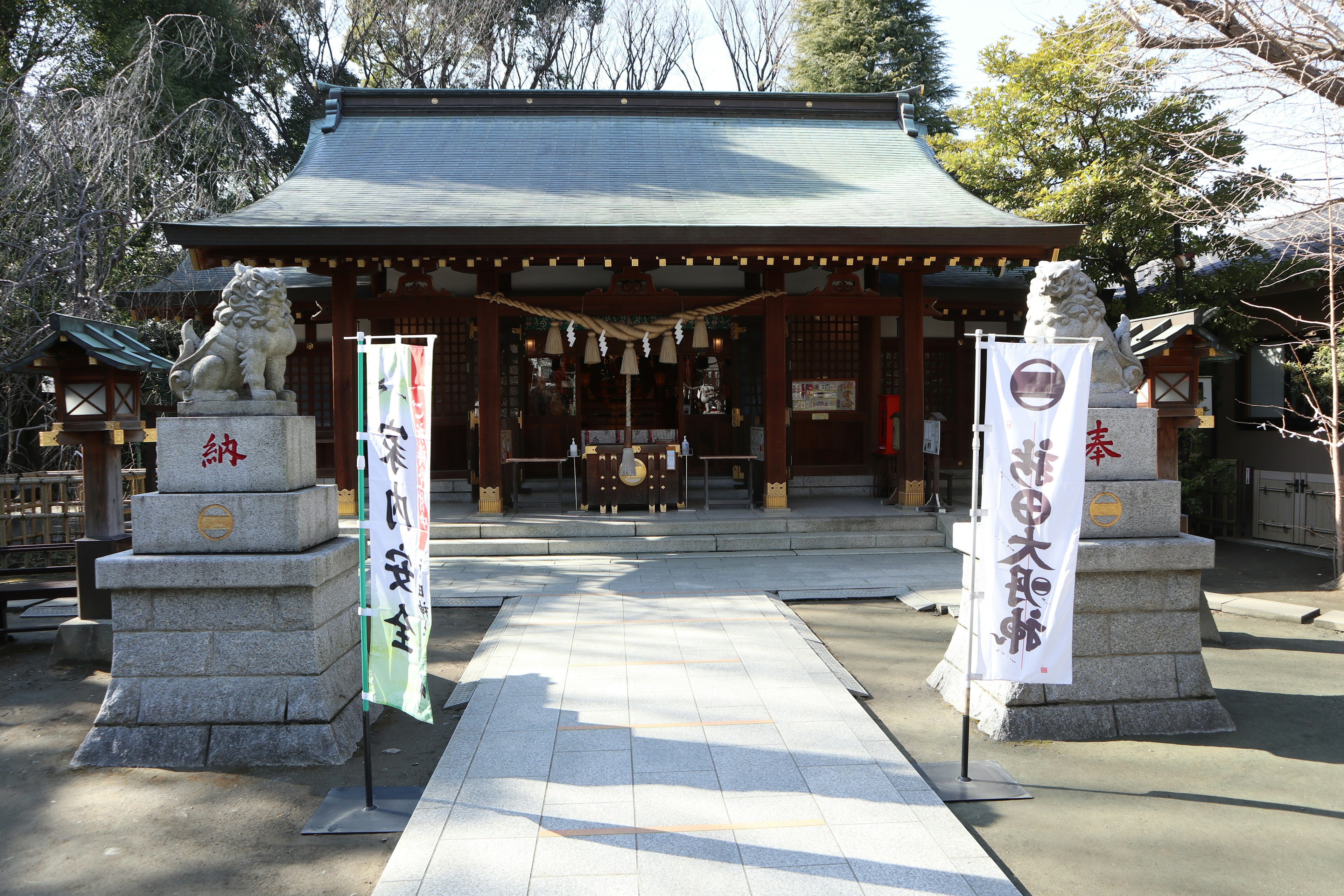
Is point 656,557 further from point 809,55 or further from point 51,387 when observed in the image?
point 809,55

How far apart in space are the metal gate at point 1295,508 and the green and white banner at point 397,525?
1198cm

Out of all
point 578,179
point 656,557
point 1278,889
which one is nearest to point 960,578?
point 656,557

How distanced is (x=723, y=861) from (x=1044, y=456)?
2.63 m

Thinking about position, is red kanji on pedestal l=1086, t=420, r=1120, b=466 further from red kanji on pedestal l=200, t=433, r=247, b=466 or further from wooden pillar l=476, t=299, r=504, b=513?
wooden pillar l=476, t=299, r=504, b=513

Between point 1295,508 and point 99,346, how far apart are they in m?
14.7

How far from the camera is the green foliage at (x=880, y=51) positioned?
23281 mm

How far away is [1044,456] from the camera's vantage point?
432 cm

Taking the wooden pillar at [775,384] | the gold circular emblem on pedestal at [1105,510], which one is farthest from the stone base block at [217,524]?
the wooden pillar at [775,384]

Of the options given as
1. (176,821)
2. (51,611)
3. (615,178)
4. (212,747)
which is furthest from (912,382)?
(51,611)

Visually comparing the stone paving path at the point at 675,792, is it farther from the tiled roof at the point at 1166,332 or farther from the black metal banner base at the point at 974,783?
the tiled roof at the point at 1166,332

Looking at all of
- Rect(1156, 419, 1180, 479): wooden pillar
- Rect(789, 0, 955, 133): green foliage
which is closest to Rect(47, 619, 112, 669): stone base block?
Rect(1156, 419, 1180, 479): wooden pillar

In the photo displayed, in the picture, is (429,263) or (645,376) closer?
(429,263)

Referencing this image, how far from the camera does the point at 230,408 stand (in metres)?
5.02

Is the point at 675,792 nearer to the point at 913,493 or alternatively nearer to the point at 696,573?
the point at 696,573
